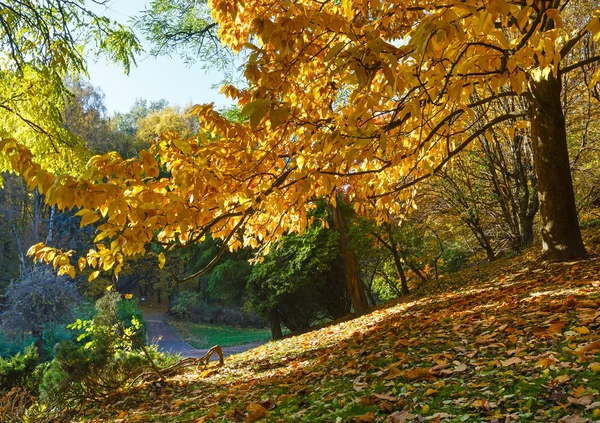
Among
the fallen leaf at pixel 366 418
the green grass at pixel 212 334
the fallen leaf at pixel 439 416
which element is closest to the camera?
the fallen leaf at pixel 439 416

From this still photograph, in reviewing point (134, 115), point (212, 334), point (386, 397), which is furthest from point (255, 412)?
point (134, 115)

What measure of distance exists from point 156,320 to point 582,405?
85.5ft

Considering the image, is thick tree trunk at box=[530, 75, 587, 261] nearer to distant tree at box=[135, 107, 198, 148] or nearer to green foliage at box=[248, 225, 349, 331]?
green foliage at box=[248, 225, 349, 331]

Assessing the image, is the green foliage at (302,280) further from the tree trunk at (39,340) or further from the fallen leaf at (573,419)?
the fallen leaf at (573,419)

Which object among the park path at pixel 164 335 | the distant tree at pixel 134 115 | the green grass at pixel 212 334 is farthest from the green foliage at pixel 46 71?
the distant tree at pixel 134 115

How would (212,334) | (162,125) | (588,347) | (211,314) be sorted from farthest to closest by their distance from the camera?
(162,125) < (211,314) < (212,334) < (588,347)

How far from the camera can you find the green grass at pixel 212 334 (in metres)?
21.0

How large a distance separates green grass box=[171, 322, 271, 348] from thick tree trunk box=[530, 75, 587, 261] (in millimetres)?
17051

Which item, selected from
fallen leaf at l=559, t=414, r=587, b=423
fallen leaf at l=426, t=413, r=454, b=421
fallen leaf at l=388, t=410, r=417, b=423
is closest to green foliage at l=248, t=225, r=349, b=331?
fallen leaf at l=388, t=410, r=417, b=423

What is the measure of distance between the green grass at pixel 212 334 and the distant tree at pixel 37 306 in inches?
275

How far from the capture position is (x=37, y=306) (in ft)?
48.5

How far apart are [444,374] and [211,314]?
82.0 ft

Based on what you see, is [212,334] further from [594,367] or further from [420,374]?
[594,367]

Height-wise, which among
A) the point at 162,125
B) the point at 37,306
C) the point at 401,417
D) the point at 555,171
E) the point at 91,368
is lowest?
the point at 91,368
